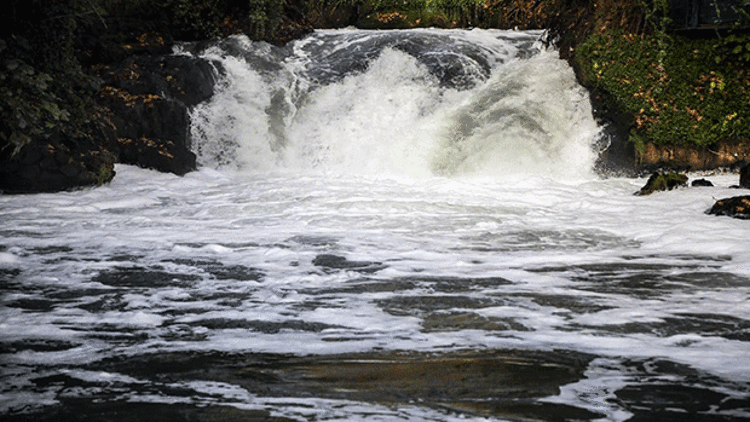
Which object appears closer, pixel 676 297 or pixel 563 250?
pixel 676 297

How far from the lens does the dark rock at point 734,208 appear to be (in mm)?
7086

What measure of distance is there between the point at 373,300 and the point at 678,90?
10248 mm

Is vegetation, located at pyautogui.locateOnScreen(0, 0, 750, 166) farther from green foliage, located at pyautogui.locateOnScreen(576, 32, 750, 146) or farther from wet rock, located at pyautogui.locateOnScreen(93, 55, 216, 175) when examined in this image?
wet rock, located at pyautogui.locateOnScreen(93, 55, 216, 175)

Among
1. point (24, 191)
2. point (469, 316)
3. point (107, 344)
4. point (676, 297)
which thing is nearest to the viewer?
point (107, 344)

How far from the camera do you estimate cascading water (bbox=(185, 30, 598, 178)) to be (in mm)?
12734

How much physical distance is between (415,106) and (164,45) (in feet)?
17.1

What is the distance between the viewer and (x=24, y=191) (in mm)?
10086

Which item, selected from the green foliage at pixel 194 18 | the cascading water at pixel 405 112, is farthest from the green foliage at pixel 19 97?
the green foliage at pixel 194 18

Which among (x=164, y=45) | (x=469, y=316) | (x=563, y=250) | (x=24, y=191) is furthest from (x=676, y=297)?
(x=164, y=45)

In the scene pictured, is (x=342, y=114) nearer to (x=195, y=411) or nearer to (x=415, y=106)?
(x=415, y=106)

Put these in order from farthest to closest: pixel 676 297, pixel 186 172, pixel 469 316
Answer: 1. pixel 186 172
2. pixel 676 297
3. pixel 469 316

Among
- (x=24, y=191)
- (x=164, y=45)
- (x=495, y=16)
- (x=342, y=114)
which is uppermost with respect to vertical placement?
(x=495, y=16)

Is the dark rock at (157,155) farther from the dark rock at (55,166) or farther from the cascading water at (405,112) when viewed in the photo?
the dark rock at (55,166)

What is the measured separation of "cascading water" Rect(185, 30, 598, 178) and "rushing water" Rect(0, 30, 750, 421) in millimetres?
753
